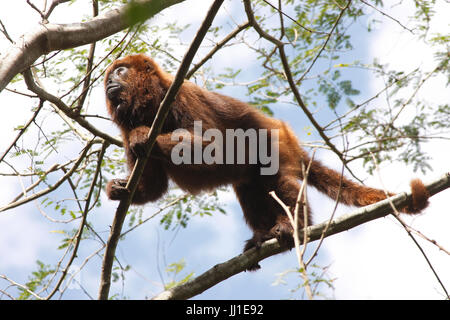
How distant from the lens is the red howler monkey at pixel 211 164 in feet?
19.2

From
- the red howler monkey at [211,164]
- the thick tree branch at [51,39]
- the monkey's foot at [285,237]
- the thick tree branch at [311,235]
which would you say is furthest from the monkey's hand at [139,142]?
the monkey's foot at [285,237]

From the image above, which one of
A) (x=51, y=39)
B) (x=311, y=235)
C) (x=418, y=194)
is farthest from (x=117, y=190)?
(x=418, y=194)

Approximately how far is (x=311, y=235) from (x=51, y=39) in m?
3.03

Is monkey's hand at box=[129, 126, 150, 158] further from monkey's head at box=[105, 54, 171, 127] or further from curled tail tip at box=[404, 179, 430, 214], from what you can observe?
curled tail tip at box=[404, 179, 430, 214]

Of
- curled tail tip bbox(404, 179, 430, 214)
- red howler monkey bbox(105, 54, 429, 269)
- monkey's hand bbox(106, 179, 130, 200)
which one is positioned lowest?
curled tail tip bbox(404, 179, 430, 214)

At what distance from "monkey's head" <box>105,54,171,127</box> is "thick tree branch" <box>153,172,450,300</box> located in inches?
96.3

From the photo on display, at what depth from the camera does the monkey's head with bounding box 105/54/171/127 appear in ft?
19.9

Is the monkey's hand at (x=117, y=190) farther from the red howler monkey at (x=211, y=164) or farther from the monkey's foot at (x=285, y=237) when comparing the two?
the monkey's foot at (x=285, y=237)

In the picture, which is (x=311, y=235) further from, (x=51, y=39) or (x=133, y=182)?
(x=51, y=39)

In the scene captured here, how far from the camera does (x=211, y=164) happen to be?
5727 mm

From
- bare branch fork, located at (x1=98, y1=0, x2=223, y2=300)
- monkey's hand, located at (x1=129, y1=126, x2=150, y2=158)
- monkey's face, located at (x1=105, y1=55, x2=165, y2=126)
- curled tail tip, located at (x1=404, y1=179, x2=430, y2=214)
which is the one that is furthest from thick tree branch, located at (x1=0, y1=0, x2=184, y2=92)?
curled tail tip, located at (x1=404, y1=179, x2=430, y2=214)

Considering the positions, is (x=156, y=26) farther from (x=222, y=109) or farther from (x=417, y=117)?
(x=417, y=117)
